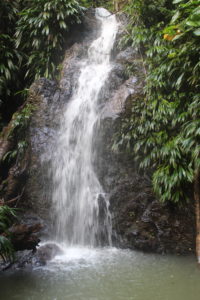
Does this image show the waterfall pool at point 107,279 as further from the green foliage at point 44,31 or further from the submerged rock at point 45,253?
the green foliage at point 44,31

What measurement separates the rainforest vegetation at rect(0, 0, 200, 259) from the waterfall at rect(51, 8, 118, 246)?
3.20 ft

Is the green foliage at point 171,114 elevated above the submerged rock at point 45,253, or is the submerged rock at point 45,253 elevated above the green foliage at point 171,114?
the green foliage at point 171,114

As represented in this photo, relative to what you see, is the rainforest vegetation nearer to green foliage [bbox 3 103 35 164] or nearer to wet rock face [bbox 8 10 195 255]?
wet rock face [bbox 8 10 195 255]

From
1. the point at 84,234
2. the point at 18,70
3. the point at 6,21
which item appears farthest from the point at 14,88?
the point at 84,234

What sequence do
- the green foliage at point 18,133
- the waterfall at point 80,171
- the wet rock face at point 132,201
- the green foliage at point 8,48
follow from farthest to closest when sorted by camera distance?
the green foliage at point 8,48
the green foliage at point 18,133
the waterfall at point 80,171
the wet rock face at point 132,201

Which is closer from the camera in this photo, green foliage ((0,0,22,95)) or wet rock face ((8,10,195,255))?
wet rock face ((8,10,195,255))

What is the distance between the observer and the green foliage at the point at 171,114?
4.41 metres

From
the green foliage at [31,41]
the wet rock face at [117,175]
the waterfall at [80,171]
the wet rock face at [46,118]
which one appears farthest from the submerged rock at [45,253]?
the green foliage at [31,41]

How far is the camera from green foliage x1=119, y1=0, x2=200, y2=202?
4410mm

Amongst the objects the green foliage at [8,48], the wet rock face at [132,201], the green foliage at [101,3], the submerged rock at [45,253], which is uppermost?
the green foliage at [101,3]

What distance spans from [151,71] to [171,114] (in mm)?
1389

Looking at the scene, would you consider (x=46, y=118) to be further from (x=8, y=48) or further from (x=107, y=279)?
(x=107, y=279)

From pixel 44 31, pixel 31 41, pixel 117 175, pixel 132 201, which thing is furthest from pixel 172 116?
pixel 31 41

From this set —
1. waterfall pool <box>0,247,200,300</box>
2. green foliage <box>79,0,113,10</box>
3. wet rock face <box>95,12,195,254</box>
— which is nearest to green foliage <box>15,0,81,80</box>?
green foliage <box>79,0,113,10</box>
